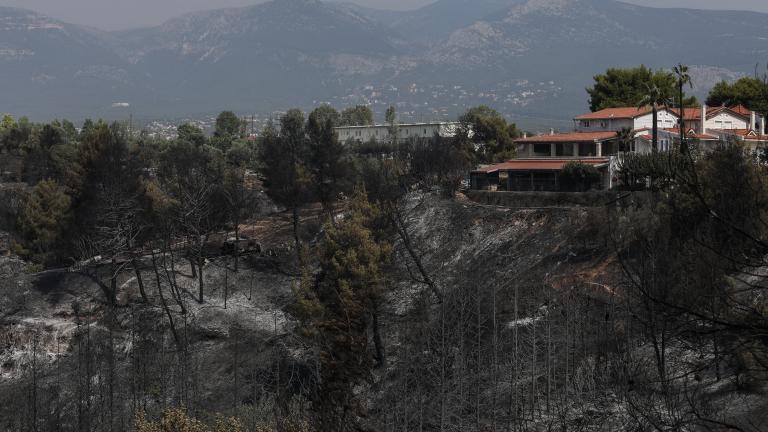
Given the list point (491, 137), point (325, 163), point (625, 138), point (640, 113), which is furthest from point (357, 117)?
point (625, 138)

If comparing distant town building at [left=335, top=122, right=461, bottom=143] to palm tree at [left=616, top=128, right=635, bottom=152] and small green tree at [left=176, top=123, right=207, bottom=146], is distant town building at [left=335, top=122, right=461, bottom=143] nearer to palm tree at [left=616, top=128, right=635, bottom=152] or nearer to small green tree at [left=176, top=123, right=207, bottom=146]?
small green tree at [left=176, top=123, right=207, bottom=146]

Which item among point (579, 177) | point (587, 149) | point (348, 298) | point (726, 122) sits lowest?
point (348, 298)

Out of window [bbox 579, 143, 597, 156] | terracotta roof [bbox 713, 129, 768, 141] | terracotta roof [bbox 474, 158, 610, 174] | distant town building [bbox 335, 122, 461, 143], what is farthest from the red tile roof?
distant town building [bbox 335, 122, 461, 143]

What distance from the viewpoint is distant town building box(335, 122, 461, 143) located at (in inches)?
4843

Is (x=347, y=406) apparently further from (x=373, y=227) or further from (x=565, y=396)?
(x=373, y=227)

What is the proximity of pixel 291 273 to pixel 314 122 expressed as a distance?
589 inches

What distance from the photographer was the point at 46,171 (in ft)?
307

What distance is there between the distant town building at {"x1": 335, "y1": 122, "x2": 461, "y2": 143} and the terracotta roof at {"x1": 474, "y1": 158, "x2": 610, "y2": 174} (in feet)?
162

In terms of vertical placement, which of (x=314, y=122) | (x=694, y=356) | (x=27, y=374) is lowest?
(x=27, y=374)

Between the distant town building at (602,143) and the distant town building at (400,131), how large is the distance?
46.3m

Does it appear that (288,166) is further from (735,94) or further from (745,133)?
(735,94)

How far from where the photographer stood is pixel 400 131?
5039 inches

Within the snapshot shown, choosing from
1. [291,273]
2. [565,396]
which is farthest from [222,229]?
[565,396]

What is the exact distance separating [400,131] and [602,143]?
6191 cm
